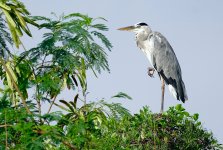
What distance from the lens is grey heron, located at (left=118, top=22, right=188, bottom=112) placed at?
16.7 meters

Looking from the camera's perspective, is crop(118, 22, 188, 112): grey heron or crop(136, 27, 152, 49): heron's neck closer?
crop(118, 22, 188, 112): grey heron

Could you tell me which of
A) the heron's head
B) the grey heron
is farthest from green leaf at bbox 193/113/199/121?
the heron's head

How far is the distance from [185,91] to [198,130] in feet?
19.6

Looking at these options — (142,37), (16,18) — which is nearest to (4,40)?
(16,18)

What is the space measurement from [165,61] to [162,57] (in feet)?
0.64

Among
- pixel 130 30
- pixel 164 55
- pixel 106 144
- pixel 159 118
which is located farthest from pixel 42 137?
pixel 130 30

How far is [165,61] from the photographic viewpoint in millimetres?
17641

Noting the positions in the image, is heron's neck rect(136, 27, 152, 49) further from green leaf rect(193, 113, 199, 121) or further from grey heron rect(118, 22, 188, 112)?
green leaf rect(193, 113, 199, 121)

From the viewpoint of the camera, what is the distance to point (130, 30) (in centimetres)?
1934

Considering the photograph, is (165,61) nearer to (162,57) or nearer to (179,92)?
(162,57)

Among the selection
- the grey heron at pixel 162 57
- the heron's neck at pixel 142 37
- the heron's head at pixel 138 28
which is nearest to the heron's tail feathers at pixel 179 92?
the grey heron at pixel 162 57

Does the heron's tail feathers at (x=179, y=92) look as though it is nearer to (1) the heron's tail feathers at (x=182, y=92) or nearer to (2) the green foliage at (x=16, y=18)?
(1) the heron's tail feathers at (x=182, y=92)

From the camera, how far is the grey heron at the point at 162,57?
16734mm

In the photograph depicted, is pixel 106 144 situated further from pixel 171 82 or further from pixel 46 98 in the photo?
pixel 171 82
